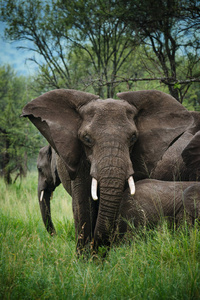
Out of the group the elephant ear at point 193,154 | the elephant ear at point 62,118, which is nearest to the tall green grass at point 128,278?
the elephant ear at point 62,118

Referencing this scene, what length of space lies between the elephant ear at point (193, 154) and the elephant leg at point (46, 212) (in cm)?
256

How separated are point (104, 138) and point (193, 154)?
5.76 feet

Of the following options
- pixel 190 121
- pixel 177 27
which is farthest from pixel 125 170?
pixel 177 27

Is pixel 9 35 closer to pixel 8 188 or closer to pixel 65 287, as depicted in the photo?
pixel 8 188

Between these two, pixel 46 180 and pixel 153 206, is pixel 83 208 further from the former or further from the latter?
pixel 46 180

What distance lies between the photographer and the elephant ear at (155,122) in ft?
13.4

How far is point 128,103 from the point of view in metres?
3.99

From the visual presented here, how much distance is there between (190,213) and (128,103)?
1.53 meters

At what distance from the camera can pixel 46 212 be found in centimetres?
593

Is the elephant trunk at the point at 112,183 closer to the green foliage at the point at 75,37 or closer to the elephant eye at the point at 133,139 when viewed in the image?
the elephant eye at the point at 133,139

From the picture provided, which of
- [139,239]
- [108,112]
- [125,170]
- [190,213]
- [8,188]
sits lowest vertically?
[8,188]

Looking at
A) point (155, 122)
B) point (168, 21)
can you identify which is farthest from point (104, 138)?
point (168, 21)

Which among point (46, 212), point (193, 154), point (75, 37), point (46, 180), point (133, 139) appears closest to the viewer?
point (133, 139)

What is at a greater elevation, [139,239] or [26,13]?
[26,13]
